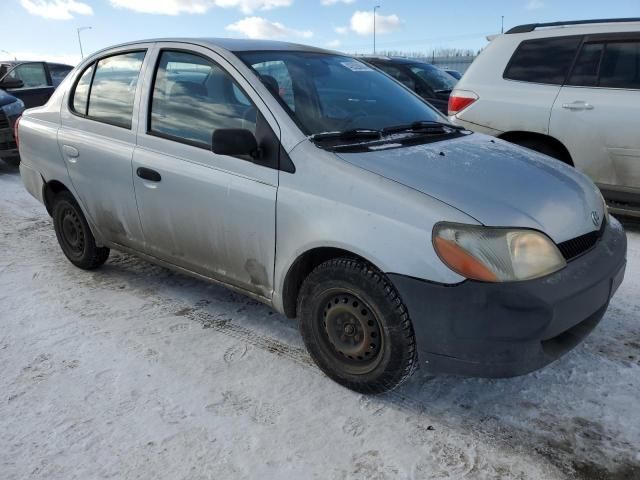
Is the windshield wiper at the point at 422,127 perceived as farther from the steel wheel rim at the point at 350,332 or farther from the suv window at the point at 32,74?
the suv window at the point at 32,74

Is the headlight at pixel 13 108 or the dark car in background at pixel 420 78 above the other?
the dark car in background at pixel 420 78

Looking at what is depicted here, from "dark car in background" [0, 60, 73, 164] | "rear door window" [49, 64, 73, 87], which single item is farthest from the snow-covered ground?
"rear door window" [49, 64, 73, 87]

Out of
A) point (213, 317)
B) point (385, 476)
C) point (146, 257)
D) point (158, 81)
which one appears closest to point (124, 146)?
point (158, 81)

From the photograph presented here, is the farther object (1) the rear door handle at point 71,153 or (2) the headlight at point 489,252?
(1) the rear door handle at point 71,153

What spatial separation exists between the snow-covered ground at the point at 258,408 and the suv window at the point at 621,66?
2.16m

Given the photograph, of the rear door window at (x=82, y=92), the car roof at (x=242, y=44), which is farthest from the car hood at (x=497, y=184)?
the rear door window at (x=82, y=92)

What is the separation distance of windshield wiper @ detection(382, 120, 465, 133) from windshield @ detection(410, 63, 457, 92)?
5.32 m

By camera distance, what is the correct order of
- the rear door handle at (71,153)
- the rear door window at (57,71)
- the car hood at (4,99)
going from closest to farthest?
the rear door handle at (71,153) → the car hood at (4,99) → the rear door window at (57,71)

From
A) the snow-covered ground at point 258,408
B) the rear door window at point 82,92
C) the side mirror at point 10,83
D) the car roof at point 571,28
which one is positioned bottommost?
the snow-covered ground at point 258,408

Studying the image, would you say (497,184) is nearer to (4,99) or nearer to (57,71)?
(4,99)

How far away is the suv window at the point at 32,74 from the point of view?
11.2 m

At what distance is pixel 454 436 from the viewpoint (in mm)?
2404

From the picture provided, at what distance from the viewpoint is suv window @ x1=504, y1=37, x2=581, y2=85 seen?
5082 mm

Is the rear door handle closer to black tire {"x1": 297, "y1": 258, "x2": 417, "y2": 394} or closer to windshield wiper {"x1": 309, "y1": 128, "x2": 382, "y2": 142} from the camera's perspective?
windshield wiper {"x1": 309, "y1": 128, "x2": 382, "y2": 142}
